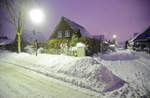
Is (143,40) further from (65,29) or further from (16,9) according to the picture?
(16,9)

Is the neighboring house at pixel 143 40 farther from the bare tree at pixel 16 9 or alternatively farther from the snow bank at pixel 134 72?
the bare tree at pixel 16 9

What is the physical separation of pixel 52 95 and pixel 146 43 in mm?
29066

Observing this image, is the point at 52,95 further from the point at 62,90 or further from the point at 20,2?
the point at 20,2

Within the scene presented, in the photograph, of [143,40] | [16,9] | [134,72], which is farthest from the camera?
[143,40]

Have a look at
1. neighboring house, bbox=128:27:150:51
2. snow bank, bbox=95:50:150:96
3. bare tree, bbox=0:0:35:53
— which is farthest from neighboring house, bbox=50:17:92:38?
neighboring house, bbox=128:27:150:51

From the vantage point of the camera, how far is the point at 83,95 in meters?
2.73

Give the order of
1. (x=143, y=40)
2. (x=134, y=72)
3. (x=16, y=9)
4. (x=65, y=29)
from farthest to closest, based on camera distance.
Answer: (x=143, y=40)
(x=65, y=29)
(x=16, y=9)
(x=134, y=72)

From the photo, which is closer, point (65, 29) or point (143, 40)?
point (65, 29)

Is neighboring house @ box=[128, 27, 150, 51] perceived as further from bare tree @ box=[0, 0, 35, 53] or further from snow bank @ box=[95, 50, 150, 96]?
bare tree @ box=[0, 0, 35, 53]

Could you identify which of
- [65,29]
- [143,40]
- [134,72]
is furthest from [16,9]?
[143,40]

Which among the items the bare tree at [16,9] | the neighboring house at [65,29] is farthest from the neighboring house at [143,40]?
the bare tree at [16,9]

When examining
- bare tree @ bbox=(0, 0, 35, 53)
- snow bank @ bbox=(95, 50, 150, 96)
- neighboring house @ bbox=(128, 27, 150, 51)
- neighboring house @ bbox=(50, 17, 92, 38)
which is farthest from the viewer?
neighboring house @ bbox=(128, 27, 150, 51)

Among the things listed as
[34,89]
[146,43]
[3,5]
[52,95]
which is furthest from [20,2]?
[146,43]

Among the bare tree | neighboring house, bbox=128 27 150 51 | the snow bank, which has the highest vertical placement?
the bare tree
